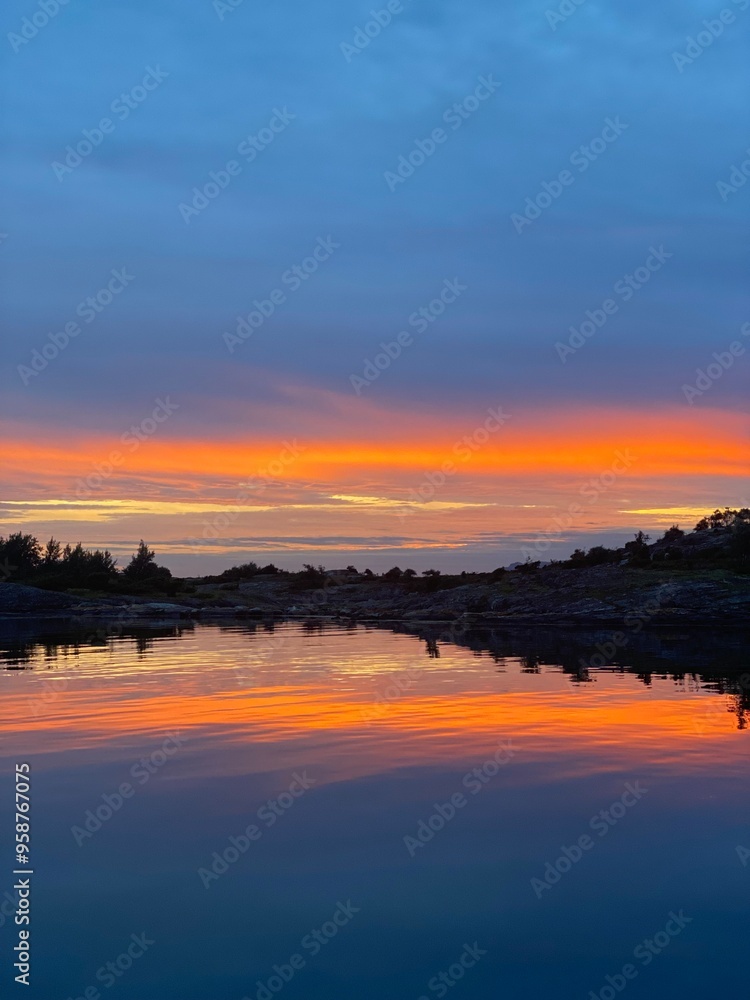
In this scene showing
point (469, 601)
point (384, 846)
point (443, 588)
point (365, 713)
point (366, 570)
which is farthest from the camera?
point (366, 570)

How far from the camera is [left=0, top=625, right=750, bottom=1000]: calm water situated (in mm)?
9320

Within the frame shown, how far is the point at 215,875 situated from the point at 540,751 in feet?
31.5

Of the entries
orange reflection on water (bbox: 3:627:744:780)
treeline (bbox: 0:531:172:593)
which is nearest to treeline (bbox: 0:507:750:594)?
treeline (bbox: 0:531:172:593)

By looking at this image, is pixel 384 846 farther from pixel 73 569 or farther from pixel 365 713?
pixel 73 569

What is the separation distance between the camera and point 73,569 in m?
104

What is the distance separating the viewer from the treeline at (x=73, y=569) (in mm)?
99625

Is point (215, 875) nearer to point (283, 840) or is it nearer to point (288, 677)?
point (283, 840)

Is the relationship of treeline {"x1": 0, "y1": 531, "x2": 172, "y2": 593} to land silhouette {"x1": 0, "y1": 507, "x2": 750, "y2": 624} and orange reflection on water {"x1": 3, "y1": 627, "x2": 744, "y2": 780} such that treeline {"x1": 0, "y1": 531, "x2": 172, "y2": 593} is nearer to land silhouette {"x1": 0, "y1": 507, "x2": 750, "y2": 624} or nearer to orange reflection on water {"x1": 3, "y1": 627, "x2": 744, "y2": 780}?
land silhouette {"x1": 0, "y1": 507, "x2": 750, "y2": 624}

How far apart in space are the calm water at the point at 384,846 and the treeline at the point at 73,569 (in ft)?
251

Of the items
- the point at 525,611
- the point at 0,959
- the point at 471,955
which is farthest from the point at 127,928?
the point at 525,611

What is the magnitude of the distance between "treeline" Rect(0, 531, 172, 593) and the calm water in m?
76.5

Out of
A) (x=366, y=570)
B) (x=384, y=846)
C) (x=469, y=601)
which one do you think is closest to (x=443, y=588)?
(x=469, y=601)

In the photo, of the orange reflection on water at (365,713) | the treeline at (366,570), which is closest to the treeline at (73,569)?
the treeline at (366,570)

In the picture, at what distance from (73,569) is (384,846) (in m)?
98.1
